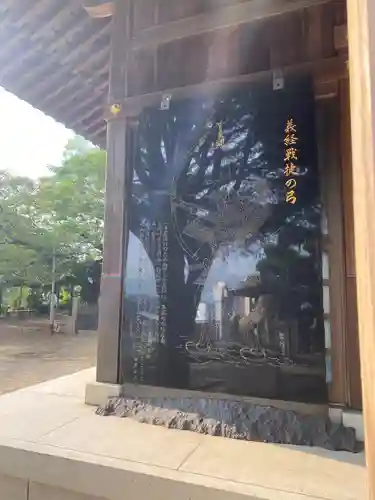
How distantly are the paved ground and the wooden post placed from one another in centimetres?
270

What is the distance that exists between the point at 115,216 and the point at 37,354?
313cm

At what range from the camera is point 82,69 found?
3.06 metres

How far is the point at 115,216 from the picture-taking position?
2.32 meters

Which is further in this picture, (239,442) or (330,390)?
(330,390)

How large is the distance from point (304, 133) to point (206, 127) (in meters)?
0.53

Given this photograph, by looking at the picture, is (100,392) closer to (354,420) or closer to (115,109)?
(354,420)

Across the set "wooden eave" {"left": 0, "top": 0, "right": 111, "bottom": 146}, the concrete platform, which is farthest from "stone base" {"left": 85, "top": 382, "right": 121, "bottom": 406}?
"wooden eave" {"left": 0, "top": 0, "right": 111, "bottom": 146}

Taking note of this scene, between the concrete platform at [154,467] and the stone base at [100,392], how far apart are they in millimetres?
306

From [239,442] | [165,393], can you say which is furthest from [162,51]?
[239,442]

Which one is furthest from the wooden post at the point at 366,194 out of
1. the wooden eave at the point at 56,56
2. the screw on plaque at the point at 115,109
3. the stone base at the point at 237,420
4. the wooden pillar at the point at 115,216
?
the wooden eave at the point at 56,56

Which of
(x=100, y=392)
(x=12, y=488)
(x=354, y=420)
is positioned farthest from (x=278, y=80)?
(x=12, y=488)

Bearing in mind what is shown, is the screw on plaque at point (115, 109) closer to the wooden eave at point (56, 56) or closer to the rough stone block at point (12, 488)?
the wooden eave at point (56, 56)

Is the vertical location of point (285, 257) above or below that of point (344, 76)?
below

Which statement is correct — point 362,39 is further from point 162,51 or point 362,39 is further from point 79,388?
point 79,388
